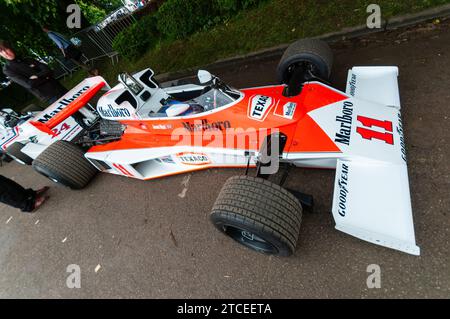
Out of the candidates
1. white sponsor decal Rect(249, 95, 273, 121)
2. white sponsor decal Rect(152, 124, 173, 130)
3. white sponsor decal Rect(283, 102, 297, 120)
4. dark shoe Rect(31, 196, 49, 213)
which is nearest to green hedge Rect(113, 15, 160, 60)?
dark shoe Rect(31, 196, 49, 213)

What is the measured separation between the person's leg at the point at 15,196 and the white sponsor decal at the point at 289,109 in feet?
12.1

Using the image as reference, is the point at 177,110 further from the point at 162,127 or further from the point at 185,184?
the point at 185,184

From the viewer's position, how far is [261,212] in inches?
83.0

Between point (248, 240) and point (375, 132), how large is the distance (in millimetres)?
1541

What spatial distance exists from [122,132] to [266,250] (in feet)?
8.11

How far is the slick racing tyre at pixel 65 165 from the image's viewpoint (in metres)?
3.59

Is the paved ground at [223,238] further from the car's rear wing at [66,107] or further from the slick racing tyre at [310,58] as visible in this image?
the car's rear wing at [66,107]

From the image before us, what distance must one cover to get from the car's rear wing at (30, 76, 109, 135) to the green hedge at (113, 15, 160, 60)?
11.1ft

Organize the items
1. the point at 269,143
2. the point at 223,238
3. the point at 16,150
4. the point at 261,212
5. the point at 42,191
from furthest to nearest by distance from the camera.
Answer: the point at 16,150 → the point at 42,191 → the point at 223,238 → the point at 269,143 → the point at 261,212

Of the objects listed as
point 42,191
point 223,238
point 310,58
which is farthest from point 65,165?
point 310,58

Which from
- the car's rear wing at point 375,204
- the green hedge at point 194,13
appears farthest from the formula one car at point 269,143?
the green hedge at point 194,13

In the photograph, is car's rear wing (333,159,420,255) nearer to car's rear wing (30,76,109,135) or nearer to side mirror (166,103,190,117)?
side mirror (166,103,190,117)

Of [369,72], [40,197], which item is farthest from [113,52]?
[369,72]

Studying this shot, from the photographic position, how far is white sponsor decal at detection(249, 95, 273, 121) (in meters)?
2.82
